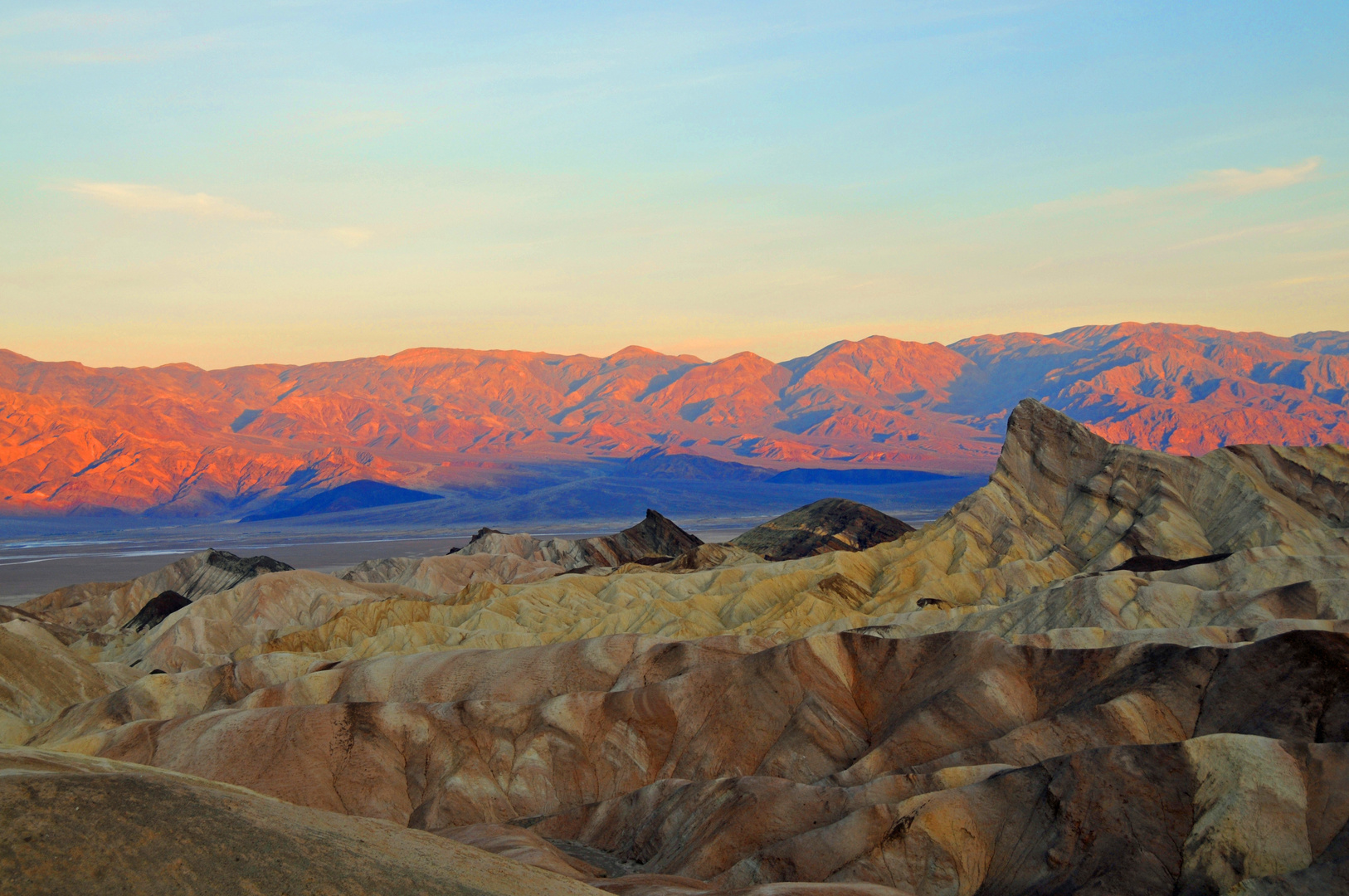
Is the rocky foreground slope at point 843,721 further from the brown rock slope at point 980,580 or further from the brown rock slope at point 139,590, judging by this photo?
the brown rock slope at point 139,590

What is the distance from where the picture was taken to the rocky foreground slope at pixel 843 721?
2345 centimetres

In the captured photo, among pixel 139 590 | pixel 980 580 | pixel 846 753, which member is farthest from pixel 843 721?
pixel 139 590

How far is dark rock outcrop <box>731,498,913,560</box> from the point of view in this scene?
101000 mm

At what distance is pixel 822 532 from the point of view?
343ft

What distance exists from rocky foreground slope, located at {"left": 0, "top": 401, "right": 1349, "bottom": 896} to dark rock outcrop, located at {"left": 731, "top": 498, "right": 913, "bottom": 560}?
32110mm

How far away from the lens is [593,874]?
90.8 ft

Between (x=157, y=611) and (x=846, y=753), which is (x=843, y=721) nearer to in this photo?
(x=846, y=753)

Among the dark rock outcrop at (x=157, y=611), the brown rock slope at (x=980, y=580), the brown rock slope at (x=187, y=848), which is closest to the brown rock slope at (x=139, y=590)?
the dark rock outcrop at (x=157, y=611)

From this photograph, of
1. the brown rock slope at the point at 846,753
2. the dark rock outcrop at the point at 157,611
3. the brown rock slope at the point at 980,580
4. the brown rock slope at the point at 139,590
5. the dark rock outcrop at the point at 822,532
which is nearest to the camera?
the brown rock slope at the point at 846,753

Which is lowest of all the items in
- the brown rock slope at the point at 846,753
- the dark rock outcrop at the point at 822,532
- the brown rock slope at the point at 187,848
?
the dark rock outcrop at the point at 822,532

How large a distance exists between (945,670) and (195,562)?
267 feet

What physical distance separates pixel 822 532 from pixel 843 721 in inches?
2723

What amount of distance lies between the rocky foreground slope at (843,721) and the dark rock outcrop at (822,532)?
1264 inches

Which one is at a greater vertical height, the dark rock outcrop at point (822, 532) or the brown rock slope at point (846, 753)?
the brown rock slope at point (846, 753)
